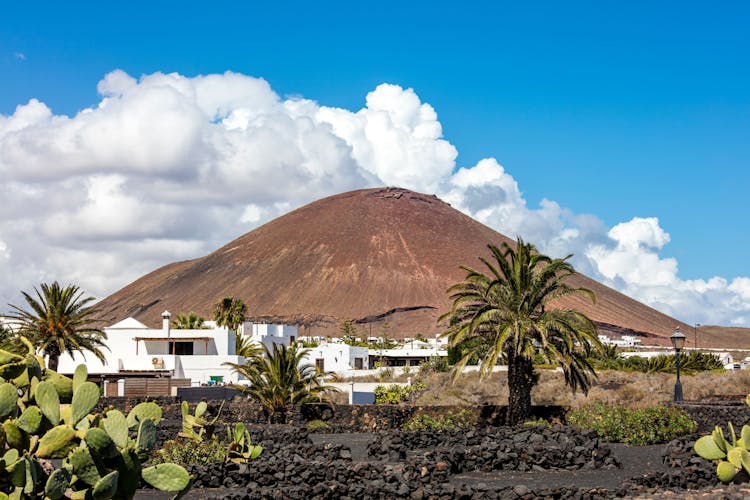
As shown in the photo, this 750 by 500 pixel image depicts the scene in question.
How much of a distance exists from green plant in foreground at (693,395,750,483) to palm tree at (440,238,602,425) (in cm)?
1521

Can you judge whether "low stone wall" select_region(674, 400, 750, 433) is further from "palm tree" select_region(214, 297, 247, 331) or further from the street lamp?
"palm tree" select_region(214, 297, 247, 331)

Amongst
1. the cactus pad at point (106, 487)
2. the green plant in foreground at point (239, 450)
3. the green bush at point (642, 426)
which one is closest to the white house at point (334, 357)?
the green bush at point (642, 426)

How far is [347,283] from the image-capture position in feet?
550

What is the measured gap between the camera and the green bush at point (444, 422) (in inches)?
913

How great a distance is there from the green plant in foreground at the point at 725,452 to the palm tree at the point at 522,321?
1521 centimetres

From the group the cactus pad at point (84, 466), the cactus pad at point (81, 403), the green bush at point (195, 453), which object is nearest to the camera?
the cactus pad at point (84, 466)

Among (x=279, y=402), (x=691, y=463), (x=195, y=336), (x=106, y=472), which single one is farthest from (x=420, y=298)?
(x=106, y=472)

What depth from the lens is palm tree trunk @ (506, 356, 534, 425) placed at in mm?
24703

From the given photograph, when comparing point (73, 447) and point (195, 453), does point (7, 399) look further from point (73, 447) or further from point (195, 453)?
point (195, 453)

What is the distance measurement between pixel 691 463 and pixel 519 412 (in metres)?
9.49

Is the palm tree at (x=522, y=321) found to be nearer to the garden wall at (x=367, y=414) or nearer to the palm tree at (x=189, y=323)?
the garden wall at (x=367, y=414)

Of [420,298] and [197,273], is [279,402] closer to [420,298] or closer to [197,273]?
[420,298]

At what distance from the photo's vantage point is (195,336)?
54719 millimetres

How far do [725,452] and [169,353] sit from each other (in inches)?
1951
